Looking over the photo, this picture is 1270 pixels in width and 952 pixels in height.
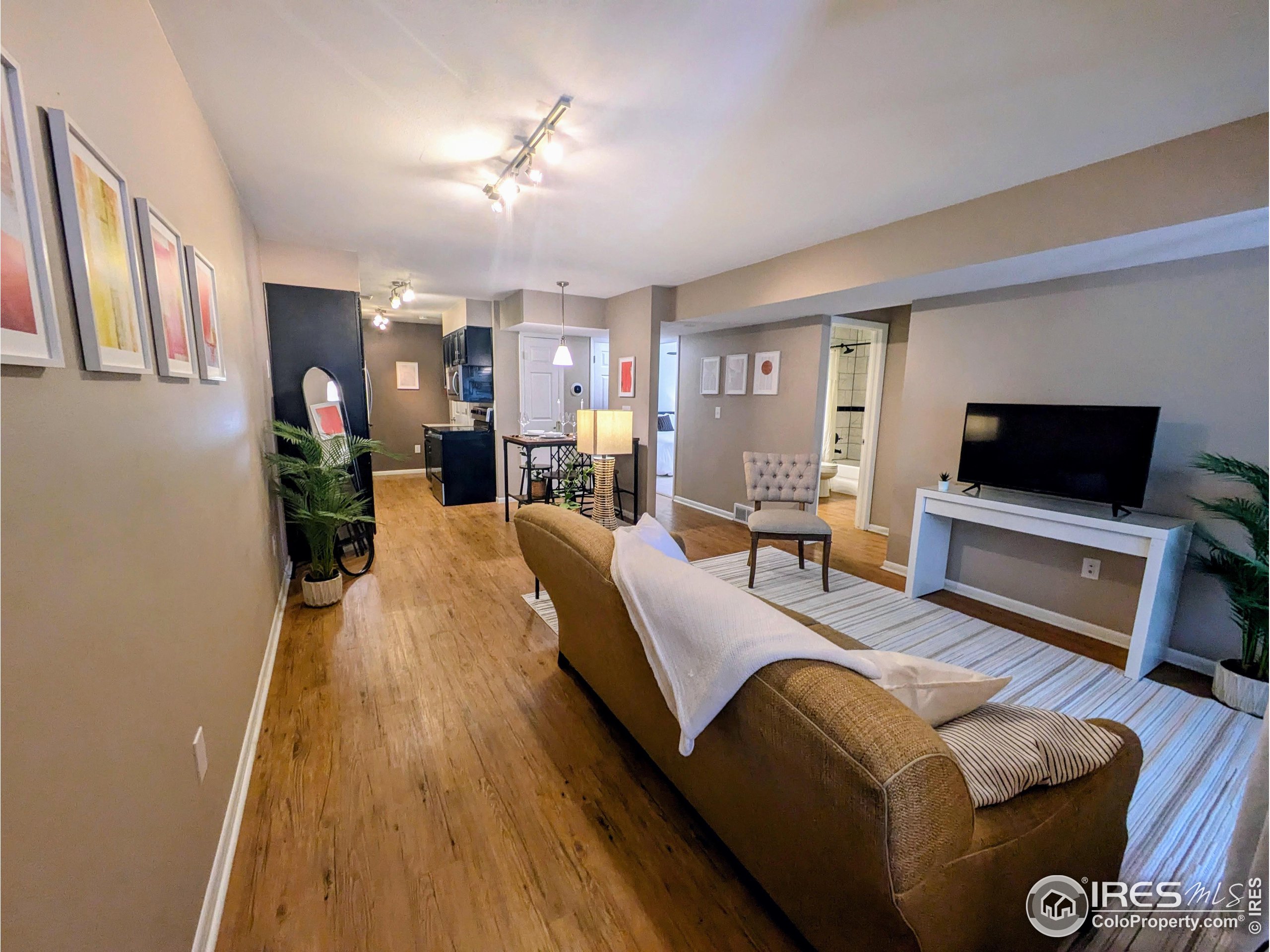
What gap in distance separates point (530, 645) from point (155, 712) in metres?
1.72

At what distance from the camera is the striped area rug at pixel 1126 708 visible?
1.50m

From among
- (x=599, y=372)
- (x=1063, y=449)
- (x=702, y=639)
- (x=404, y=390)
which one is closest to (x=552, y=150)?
(x=702, y=639)

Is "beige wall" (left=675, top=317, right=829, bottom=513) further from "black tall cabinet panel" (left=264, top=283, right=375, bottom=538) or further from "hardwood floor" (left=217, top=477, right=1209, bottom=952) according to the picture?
"black tall cabinet panel" (left=264, top=283, right=375, bottom=538)

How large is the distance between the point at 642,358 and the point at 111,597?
14.2 feet

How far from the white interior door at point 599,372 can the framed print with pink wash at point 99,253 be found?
5.17 m

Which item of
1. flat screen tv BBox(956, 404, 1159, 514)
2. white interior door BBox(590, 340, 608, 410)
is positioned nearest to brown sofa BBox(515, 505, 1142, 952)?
flat screen tv BBox(956, 404, 1159, 514)

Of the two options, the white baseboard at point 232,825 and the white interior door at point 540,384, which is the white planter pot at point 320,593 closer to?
the white baseboard at point 232,825

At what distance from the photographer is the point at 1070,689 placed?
2.39m

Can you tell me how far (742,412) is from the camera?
5359mm

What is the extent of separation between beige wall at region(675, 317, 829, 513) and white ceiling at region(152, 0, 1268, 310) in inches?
75.1

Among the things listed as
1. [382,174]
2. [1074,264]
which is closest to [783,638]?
[382,174]

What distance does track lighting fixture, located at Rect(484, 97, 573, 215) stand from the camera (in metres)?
1.85

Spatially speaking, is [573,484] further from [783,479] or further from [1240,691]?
[1240,691]

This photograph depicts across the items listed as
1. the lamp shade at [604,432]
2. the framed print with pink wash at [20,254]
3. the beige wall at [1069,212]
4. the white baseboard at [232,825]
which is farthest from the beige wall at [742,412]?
the framed print with pink wash at [20,254]
